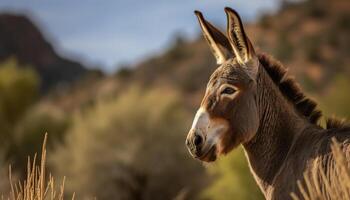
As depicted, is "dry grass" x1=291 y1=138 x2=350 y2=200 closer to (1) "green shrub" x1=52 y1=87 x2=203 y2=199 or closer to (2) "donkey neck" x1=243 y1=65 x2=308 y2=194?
(2) "donkey neck" x1=243 y1=65 x2=308 y2=194

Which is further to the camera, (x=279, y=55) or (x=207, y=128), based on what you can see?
(x=279, y=55)

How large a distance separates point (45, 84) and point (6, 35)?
23.8 feet

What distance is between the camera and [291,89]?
724 centimetres

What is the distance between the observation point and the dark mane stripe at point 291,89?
7.20 metres

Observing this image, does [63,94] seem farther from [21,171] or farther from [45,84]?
[21,171]

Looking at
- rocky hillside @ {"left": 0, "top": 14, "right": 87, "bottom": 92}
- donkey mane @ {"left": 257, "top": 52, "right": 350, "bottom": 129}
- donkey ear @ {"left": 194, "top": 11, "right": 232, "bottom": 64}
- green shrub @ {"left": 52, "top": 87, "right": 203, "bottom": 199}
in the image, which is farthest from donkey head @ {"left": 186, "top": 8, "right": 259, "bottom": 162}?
rocky hillside @ {"left": 0, "top": 14, "right": 87, "bottom": 92}

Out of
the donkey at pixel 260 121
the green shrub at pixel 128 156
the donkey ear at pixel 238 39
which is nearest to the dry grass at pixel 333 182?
the donkey at pixel 260 121

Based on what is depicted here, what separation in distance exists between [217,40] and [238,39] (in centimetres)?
45

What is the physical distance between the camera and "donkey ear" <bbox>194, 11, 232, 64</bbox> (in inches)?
291

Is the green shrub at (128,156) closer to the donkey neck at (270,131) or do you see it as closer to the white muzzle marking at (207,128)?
the donkey neck at (270,131)

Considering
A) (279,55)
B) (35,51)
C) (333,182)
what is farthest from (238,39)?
Result: (35,51)

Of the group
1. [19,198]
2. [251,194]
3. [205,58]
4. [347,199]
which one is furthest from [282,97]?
[205,58]

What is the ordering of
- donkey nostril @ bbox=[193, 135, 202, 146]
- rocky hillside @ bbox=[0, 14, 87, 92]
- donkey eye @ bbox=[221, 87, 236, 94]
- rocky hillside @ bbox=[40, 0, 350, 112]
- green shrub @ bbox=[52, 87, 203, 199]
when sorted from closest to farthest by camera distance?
donkey nostril @ bbox=[193, 135, 202, 146]
donkey eye @ bbox=[221, 87, 236, 94]
green shrub @ bbox=[52, 87, 203, 199]
rocky hillside @ bbox=[40, 0, 350, 112]
rocky hillside @ bbox=[0, 14, 87, 92]

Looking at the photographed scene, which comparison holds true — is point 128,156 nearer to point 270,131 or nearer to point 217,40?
point 217,40
